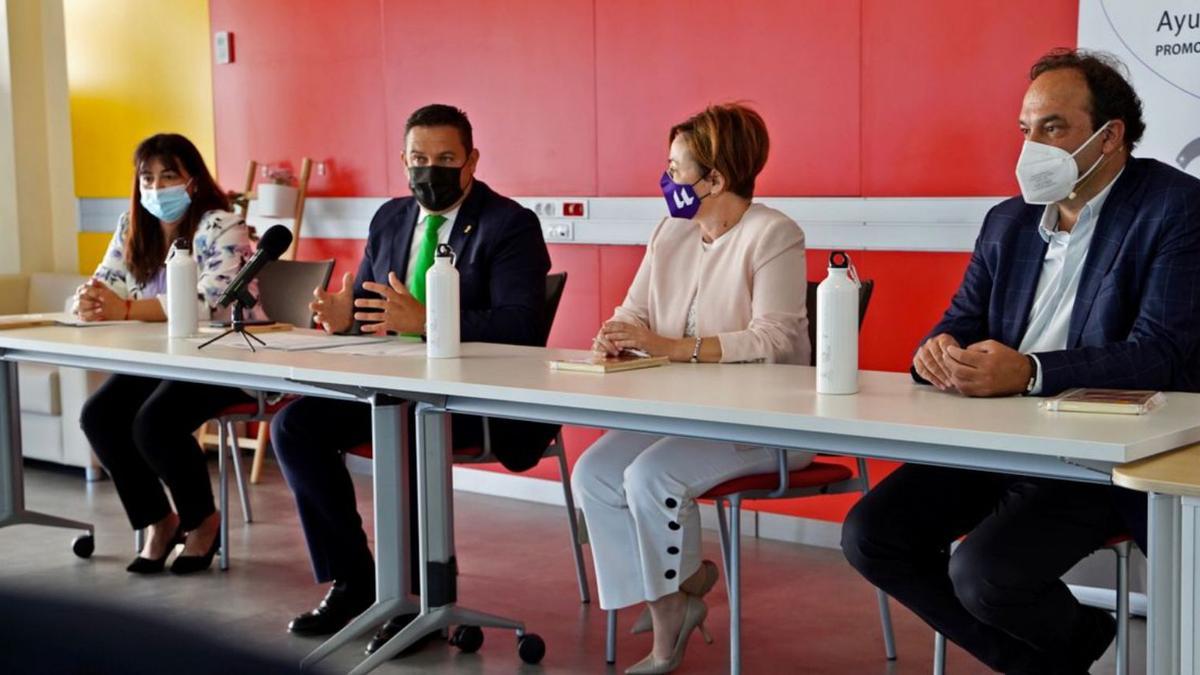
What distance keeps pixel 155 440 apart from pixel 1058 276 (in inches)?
95.5

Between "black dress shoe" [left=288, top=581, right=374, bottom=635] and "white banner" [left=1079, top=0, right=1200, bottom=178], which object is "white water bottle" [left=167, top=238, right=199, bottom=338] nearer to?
"black dress shoe" [left=288, top=581, right=374, bottom=635]

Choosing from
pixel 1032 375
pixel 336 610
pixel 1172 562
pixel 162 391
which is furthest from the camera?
pixel 162 391

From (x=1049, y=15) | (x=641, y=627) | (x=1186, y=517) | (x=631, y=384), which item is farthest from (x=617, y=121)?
(x=1186, y=517)

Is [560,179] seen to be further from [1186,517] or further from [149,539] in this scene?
[1186,517]

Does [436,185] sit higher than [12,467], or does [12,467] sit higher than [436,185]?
[436,185]

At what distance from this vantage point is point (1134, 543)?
2.40 metres

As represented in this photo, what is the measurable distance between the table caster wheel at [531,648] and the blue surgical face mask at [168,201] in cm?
163

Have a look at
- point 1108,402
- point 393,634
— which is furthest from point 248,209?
point 1108,402

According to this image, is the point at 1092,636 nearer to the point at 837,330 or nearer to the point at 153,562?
the point at 837,330

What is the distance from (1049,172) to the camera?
2.45 m

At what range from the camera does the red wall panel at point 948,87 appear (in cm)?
A: 357

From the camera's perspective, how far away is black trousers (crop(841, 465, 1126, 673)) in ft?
7.55

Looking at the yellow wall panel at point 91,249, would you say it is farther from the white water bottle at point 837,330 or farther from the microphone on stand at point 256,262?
the white water bottle at point 837,330

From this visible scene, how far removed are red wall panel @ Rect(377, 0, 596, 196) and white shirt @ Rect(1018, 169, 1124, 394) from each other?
7.18 ft
